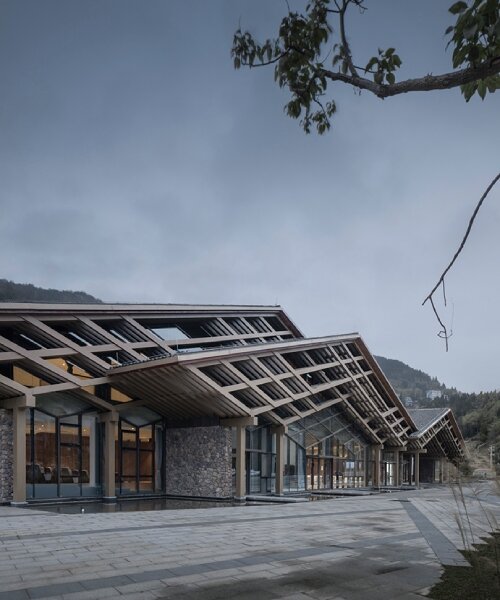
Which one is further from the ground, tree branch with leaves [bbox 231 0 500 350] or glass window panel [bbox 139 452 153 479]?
tree branch with leaves [bbox 231 0 500 350]

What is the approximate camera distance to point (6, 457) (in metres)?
19.2

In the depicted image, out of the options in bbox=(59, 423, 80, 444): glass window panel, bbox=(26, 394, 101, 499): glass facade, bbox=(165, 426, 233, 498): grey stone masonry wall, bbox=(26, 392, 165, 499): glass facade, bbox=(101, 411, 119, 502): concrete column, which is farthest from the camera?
bbox=(165, 426, 233, 498): grey stone masonry wall

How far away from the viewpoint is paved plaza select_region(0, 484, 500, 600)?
652 centimetres

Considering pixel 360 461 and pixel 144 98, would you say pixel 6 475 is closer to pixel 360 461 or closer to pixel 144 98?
pixel 144 98

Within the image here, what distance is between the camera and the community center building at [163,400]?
19.7m

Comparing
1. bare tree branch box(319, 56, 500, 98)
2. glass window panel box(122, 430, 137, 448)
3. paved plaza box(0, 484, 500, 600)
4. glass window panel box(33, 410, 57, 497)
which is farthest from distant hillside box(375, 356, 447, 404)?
bare tree branch box(319, 56, 500, 98)

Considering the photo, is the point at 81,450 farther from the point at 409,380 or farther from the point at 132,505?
the point at 409,380

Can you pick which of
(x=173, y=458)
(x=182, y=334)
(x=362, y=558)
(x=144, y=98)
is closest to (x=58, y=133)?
(x=144, y=98)

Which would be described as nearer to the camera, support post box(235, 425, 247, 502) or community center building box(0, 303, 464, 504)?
community center building box(0, 303, 464, 504)

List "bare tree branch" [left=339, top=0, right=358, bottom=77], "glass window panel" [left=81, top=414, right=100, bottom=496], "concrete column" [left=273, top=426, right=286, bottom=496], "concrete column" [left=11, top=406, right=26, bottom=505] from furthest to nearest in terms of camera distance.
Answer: "concrete column" [left=273, top=426, right=286, bottom=496]
"glass window panel" [left=81, top=414, right=100, bottom=496]
"concrete column" [left=11, top=406, right=26, bottom=505]
"bare tree branch" [left=339, top=0, right=358, bottom=77]

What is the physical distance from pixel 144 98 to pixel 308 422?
58.5ft

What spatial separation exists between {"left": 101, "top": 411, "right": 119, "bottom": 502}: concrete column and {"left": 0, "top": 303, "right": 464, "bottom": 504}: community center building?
1.6 inches

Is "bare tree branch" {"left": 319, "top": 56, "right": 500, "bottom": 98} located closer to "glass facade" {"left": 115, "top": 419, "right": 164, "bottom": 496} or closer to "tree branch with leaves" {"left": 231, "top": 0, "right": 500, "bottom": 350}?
"tree branch with leaves" {"left": 231, "top": 0, "right": 500, "bottom": 350}

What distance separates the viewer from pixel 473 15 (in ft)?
12.0
